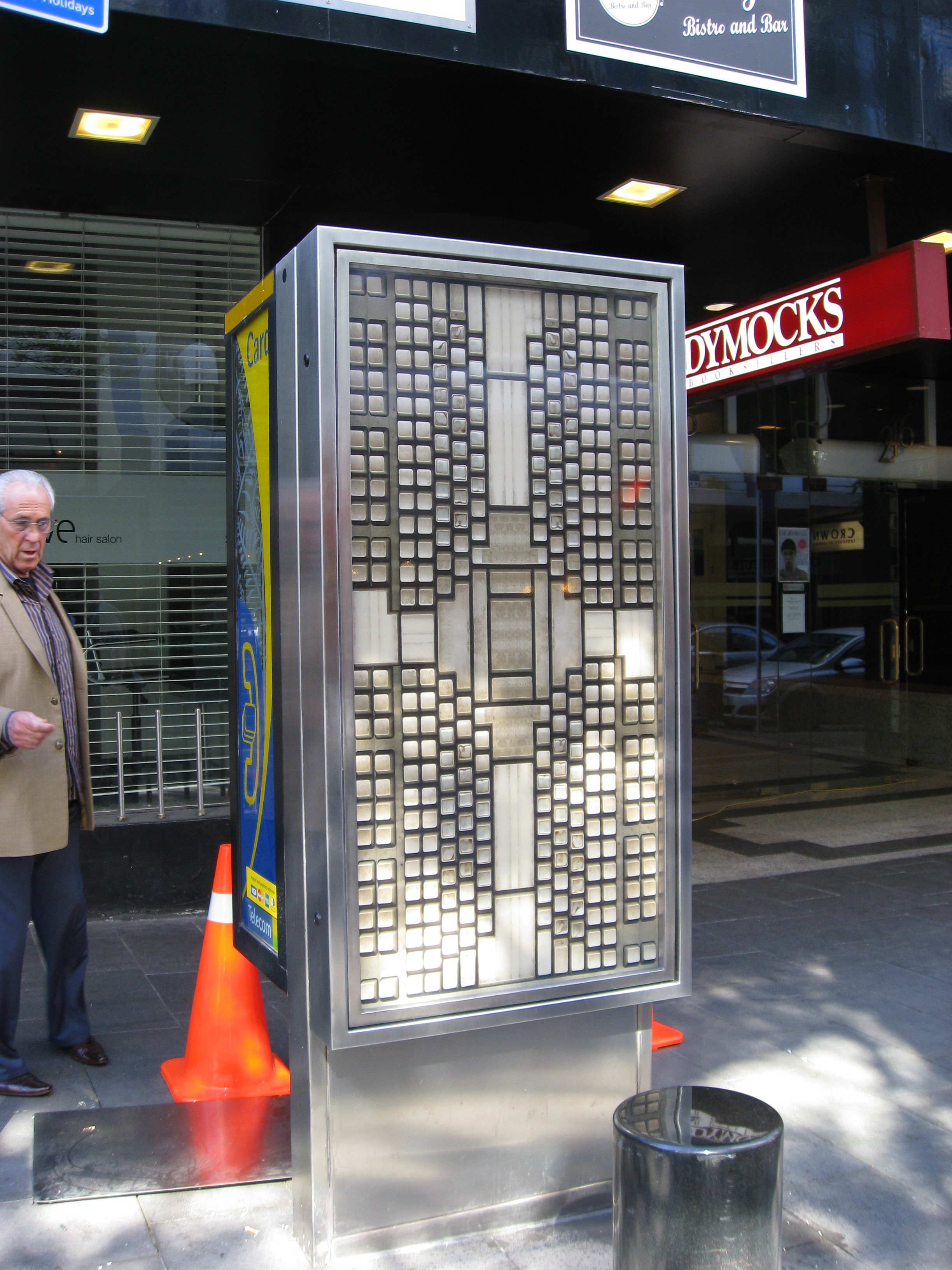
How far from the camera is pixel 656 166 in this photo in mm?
6066

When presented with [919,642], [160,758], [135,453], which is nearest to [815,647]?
[919,642]

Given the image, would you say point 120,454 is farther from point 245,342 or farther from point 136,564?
point 245,342

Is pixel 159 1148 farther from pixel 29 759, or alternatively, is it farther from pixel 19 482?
pixel 19 482

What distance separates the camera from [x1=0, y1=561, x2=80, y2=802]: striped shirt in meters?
4.15

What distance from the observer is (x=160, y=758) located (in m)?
6.59

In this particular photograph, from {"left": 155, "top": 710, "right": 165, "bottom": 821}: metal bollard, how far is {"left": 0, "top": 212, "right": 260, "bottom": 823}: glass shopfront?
0.01 m

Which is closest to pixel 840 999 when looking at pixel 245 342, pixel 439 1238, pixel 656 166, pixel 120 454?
pixel 439 1238

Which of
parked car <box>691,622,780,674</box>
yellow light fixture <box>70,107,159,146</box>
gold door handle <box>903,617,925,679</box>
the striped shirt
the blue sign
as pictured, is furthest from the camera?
gold door handle <box>903,617,925,679</box>

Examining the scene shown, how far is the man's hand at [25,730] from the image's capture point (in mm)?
3809

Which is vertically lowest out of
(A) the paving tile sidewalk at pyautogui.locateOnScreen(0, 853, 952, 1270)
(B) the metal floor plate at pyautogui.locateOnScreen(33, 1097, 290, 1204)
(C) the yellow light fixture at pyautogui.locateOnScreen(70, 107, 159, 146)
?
(A) the paving tile sidewalk at pyautogui.locateOnScreen(0, 853, 952, 1270)

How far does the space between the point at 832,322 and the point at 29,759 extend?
4.14 meters

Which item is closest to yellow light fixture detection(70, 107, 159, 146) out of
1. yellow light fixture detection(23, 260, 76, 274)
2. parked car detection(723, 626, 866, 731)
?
yellow light fixture detection(23, 260, 76, 274)

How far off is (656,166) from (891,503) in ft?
20.4

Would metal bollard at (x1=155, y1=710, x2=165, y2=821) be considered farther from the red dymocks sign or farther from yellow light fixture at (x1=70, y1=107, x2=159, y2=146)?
the red dymocks sign
